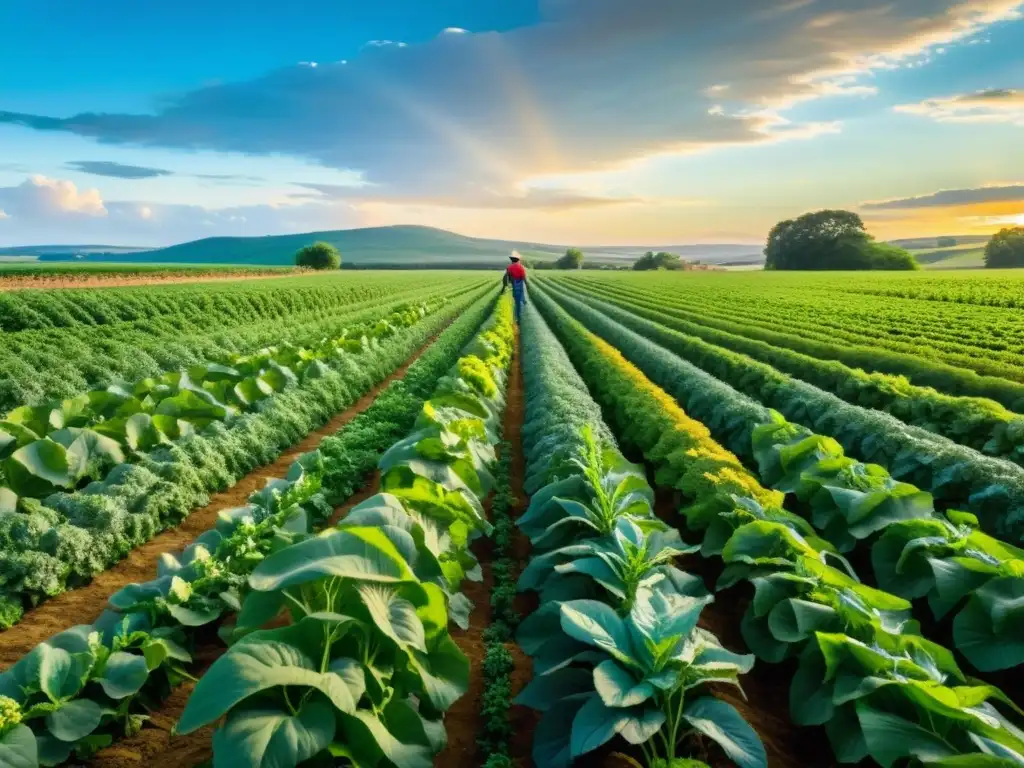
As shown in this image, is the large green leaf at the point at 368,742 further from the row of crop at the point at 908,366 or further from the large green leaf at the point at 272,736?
the row of crop at the point at 908,366

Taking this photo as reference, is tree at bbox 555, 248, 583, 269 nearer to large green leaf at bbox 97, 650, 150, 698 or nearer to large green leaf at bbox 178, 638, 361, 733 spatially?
large green leaf at bbox 97, 650, 150, 698

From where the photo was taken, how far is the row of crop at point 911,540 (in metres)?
3.51

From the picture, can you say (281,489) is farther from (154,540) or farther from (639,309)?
(639,309)

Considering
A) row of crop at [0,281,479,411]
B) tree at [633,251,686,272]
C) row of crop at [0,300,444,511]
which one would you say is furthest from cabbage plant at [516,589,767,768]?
tree at [633,251,686,272]

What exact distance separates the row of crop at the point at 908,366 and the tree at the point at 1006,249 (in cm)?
8756

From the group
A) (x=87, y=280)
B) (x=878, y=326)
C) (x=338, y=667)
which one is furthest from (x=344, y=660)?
(x=87, y=280)

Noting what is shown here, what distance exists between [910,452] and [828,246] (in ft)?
322

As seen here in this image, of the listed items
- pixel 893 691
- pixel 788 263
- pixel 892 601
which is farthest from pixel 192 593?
pixel 788 263

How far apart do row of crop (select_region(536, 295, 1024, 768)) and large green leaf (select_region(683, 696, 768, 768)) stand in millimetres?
419

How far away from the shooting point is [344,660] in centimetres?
257

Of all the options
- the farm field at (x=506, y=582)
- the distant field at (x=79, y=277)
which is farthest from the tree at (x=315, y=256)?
the farm field at (x=506, y=582)

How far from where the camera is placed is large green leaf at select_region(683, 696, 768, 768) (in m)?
2.57

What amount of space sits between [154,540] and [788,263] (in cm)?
10431

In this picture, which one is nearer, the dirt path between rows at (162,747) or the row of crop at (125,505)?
the dirt path between rows at (162,747)
